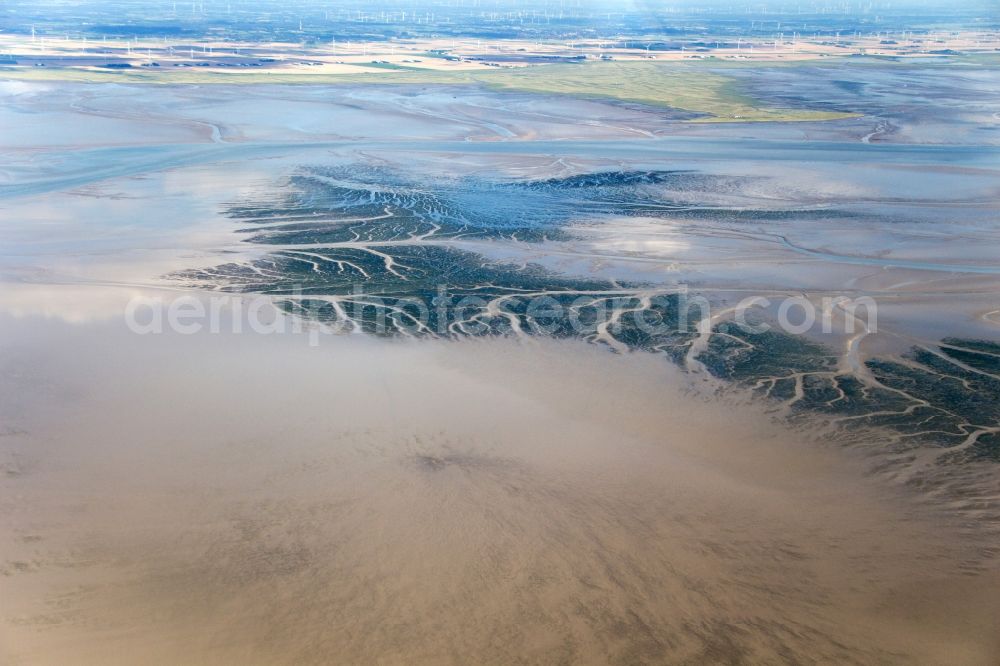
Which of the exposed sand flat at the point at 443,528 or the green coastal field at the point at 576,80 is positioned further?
the green coastal field at the point at 576,80

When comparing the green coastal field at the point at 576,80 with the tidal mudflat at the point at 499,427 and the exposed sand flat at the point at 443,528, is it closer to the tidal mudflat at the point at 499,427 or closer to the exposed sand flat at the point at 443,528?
Result: the tidal mudflat at the point at 499,427

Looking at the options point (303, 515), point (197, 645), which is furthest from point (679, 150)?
point (197, 645)

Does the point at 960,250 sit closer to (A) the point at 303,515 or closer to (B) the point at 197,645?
(A) the point at 303,515

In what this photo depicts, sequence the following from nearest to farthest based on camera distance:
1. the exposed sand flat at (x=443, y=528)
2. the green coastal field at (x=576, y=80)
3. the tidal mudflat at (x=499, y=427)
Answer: the exposed sand flat at (x=443, y=528) → the tidal mudflat at (x=499, y=427) → the green coastal field at (x=576, y=80)

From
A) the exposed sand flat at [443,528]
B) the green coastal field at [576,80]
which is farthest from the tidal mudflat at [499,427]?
Result: the green coastal field at [576,80]

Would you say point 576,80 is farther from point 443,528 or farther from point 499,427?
point 443,528

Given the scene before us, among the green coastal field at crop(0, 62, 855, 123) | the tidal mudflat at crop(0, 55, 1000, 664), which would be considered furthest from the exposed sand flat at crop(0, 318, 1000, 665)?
the green coastal field at crop(0, 62, 855, 123)

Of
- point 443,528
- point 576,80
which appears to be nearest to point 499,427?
point 443,528

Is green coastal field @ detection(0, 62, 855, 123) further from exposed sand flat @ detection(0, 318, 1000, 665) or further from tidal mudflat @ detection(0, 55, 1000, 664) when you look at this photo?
exposed sand flat @ detection(0, 318, 1000, 665)
